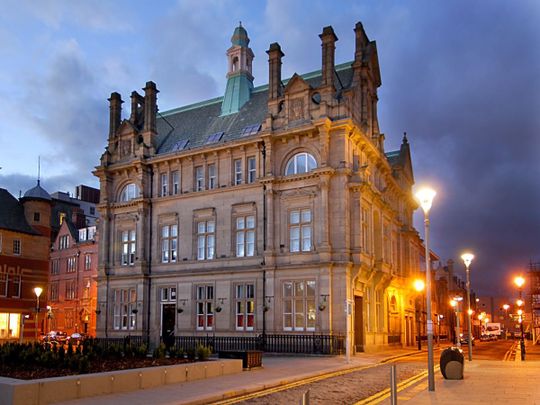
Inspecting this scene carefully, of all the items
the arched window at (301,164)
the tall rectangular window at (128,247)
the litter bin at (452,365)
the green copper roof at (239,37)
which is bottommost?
the litter bin at (452,365)

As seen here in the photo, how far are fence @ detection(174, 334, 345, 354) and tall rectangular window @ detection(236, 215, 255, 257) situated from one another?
236 inches

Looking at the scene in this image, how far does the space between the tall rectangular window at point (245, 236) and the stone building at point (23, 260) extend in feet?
65.6

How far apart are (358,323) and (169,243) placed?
15.6 metres

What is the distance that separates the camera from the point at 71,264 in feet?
269

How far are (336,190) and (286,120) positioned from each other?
6177 millimetres

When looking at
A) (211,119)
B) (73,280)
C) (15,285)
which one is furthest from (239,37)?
(73,280)

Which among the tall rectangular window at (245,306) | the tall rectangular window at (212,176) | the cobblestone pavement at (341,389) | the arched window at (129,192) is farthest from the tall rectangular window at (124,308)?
the cobblestone pavement at (341,389)

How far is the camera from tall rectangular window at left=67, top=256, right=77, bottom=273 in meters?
81.4

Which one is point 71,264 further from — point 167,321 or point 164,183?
point 167,321

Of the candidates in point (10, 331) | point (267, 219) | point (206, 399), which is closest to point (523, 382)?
point (206, 399)

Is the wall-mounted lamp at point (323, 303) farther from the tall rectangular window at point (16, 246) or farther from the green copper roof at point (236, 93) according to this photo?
the tall rectangular window at point (16, 246)

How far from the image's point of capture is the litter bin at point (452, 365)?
21.1 meters

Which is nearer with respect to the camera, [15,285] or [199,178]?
[199,178]

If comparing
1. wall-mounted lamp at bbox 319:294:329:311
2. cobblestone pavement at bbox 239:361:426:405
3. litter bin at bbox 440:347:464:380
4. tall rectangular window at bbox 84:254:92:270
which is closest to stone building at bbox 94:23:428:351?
wall-mounted lamp at bbox 319:294:329:311
